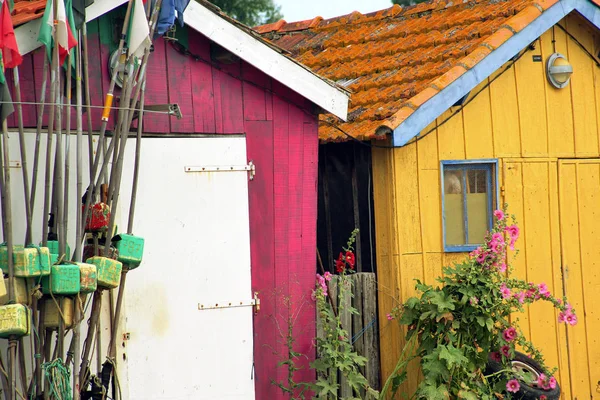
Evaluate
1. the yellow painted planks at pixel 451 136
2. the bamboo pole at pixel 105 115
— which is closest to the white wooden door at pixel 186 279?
the bamboo pole at pixel 105 115

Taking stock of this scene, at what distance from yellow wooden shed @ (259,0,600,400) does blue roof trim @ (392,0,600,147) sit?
0.01 m

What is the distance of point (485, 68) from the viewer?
9258 mm

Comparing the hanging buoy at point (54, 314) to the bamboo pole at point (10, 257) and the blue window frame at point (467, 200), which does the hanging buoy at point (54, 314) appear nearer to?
the bamboo pole at point (10, 257)

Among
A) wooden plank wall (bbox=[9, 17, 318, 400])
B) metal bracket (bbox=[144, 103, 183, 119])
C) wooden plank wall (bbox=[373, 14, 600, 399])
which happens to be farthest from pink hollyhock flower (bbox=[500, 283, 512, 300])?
metal bracket (bbox=[144, 103, 183, 119])

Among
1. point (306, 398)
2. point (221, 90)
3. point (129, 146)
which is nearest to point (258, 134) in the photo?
point (221, 90)

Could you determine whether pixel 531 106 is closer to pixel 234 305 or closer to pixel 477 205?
pixel 477 205

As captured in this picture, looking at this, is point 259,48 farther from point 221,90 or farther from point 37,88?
point 37,88

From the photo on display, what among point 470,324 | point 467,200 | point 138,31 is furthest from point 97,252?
point 467,200

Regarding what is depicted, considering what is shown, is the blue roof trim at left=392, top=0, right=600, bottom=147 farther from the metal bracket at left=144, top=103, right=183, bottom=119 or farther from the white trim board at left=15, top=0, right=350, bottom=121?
the metal bracket at left=144, top=103, right=183, bottom=119

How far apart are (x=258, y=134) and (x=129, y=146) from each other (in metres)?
1.16

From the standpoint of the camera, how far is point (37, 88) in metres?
7.48

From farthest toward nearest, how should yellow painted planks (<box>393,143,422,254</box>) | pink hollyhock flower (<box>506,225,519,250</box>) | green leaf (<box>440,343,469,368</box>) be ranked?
1. yellow painted planks (<box>393,143,422,254</box>)
2. pink hollyhock flower (<box>506,225,519,250</box>)
3. green leaf (<box>440,343,469,368</box>)

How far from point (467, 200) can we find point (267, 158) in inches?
84.3

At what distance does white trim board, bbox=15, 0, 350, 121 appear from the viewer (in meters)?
7.98
